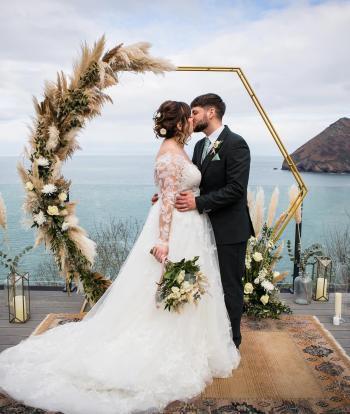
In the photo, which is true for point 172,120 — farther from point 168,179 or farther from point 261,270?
point 261,270

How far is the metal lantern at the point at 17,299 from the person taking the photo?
13.1 ft

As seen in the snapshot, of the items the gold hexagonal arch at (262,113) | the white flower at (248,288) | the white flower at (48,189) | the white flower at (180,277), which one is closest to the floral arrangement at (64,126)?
the white flower at (48,189)

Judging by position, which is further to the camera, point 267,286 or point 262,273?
point 262,273

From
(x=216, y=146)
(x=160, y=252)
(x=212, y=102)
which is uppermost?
(x=212, y=102)

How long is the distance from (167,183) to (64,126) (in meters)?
1.23

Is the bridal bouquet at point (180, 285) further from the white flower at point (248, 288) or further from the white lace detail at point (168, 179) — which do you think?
the white flower at point (248, 288)

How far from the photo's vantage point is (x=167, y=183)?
2828mm

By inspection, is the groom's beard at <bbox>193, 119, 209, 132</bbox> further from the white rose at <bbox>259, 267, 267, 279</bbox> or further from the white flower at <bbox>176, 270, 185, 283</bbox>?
the white rose at <bbox>259, 267, 267, 279</bbox>

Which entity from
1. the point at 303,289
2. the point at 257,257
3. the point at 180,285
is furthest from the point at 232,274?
the point at 303,289

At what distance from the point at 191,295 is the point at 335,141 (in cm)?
807

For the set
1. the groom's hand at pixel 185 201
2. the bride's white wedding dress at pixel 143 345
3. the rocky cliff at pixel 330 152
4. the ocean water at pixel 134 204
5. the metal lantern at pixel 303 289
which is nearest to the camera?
the bride's white wedding dress at pixel 143 345

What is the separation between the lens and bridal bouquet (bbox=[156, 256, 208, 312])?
9.20 feet

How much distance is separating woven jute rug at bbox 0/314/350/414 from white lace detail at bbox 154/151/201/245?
3.38 ft

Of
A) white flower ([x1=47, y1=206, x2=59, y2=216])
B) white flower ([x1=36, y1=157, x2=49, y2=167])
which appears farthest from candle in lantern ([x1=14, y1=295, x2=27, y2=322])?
white flower ([x1=36, y1=157, x2=49, y2=167])
